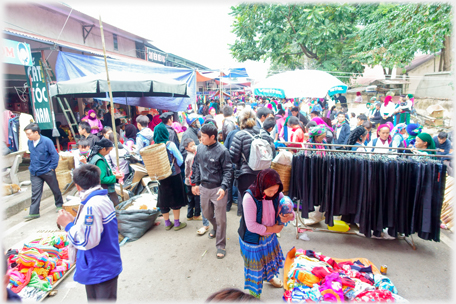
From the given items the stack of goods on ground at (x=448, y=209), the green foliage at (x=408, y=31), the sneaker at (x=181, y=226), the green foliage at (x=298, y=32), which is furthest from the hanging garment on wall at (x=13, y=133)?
the green foliage at (x=298, y=32)

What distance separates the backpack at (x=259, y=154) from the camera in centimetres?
366

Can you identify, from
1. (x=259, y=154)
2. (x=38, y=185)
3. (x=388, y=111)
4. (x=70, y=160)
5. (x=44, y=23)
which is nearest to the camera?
(x=259, y=154)

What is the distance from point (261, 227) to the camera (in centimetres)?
262

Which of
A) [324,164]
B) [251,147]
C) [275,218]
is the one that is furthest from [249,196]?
[324,164]

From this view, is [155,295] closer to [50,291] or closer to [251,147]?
[50,291]

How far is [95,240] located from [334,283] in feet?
8.27

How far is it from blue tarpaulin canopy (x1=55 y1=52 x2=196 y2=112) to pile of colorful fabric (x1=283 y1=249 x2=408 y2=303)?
17.9 ft

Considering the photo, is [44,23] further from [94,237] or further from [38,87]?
[94,237]

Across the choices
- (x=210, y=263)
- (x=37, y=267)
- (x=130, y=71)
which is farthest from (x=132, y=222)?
(x=130, y=71)

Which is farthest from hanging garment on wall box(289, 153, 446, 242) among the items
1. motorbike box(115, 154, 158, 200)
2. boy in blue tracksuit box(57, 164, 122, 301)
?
motorbike box(115, 154, 158, 200)

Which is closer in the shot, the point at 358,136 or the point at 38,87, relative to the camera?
the point at 358,136

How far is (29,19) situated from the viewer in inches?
339

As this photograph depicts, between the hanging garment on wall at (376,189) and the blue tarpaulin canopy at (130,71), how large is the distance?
460cm

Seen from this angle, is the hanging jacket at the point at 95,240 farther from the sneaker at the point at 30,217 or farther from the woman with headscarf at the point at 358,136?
the woman with headscarf at the point at 358,136
